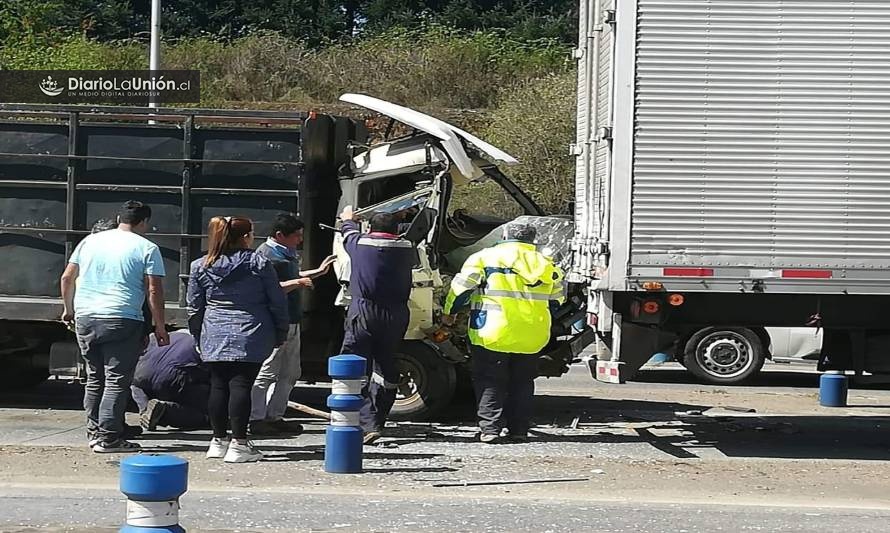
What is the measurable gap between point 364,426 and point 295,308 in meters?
1.19

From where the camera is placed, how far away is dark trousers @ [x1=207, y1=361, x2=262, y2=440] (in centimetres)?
823

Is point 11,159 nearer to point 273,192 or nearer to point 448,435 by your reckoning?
point 273,192

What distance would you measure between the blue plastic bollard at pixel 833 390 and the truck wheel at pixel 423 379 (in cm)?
442

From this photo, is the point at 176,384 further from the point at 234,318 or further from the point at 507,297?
the point at 507,297

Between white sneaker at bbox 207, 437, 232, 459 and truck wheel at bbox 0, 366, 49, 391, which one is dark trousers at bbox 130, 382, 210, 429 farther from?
truck wheel at bbox 0, 366, 49, 391

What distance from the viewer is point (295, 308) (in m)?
9.80

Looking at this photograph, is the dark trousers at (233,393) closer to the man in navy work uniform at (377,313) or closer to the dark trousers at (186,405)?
the man in navy work uniform at (377,313)

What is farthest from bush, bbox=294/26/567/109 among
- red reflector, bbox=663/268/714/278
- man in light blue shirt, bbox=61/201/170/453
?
man in light blue shirt, bbox=61/201/170/453

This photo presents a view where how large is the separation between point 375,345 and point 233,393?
1392 mm

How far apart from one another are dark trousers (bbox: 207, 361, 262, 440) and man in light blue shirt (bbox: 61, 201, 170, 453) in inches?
28.0

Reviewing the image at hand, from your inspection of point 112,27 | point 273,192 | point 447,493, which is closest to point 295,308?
point 273,192

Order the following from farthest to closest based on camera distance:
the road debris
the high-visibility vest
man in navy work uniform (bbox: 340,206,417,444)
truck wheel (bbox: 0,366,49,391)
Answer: truck wheel (bbox: 0,366,49,391)
the high-visibility vest
man in navy work uniform (bbox: 340,206,417,444)
the road debris

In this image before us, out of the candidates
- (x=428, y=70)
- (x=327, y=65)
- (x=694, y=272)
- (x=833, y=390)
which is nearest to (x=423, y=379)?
(x=694, y=272)

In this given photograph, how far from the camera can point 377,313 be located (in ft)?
30.3
